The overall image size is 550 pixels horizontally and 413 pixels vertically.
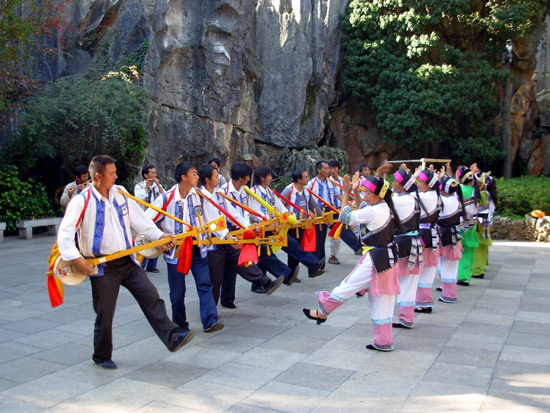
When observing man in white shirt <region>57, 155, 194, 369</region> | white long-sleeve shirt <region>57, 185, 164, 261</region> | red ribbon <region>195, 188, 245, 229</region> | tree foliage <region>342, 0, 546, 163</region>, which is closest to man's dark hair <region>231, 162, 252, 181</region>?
red ribbon <region>195, 188, 245, 229</region>

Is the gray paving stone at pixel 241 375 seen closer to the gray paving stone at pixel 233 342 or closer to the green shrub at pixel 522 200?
the gray paving stone at pixel 233 342

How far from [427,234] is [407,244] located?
1084 millimetres

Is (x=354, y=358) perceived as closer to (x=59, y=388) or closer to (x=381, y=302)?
(x=381, y=302)

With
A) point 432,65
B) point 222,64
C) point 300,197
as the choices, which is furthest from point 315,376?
point 432,65

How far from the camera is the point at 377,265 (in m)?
5.04

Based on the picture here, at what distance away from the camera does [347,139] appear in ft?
77.9

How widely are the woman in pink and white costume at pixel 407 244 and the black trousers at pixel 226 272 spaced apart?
1674mm

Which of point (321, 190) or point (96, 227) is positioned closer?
point (96, 227)

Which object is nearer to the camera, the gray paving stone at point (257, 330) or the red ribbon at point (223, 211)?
the gray paving stone at point (257, 330)

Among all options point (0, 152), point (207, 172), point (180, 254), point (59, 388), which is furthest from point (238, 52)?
point (59, 388)

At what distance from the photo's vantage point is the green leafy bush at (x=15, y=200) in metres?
12.4

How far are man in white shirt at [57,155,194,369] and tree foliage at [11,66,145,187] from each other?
8792 mm

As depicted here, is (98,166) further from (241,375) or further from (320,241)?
(320,241)

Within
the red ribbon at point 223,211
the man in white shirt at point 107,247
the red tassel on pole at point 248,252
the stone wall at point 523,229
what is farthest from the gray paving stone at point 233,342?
the stone wall at point 523,229
